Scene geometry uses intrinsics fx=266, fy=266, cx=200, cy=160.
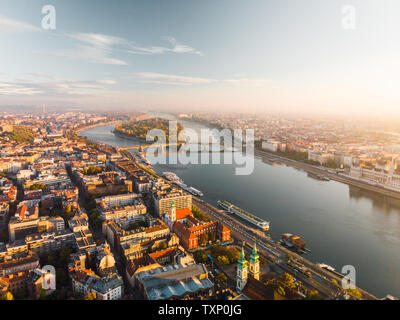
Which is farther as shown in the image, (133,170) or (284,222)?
(133,170)

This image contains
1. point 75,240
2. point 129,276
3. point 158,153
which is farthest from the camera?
point 158,153

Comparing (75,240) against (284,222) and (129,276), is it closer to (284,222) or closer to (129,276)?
(129,276)

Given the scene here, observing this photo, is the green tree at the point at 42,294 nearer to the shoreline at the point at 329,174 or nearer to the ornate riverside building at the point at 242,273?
the ornate riverside building at the point at 242,273

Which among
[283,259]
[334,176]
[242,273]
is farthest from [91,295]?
[334,176]

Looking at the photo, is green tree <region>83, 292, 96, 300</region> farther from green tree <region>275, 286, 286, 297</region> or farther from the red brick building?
green tree <region>275, 286, 286, 297</region>

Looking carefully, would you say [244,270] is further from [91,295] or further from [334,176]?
[334,176]

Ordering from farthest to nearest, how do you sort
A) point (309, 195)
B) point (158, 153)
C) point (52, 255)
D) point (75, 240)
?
point (158, 153) → point (309, 195) → point (75, 240) → point (52, 255)
